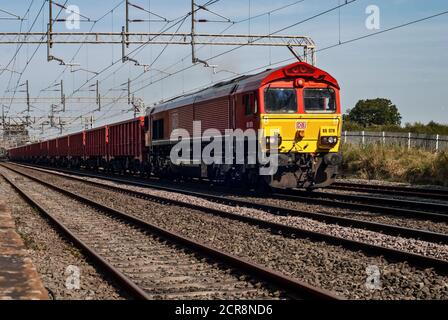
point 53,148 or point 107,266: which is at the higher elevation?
point 53,148

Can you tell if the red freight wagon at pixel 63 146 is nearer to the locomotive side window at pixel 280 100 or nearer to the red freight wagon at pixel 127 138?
the red freight wagon at pixel 127 138

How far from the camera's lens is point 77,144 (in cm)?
4575

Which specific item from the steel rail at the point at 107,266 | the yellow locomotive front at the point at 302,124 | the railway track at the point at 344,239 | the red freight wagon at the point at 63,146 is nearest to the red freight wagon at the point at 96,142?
the red freight wagon at the point at 63,146

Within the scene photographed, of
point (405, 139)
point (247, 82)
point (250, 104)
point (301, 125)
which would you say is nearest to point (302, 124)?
point (301, 125)

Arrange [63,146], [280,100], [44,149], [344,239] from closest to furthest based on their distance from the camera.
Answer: [344,239] → [280,100] → [63,146] → [44,149]

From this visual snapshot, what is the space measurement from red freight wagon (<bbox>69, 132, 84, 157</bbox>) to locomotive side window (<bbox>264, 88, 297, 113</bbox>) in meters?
30.1

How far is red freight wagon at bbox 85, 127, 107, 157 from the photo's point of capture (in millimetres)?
37844

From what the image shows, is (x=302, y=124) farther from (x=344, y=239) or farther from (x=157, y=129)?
(x=157, y=129)

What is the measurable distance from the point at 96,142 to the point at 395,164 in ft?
69.5

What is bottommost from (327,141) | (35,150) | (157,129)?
(327,141)

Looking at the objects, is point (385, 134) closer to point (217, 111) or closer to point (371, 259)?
point (217, 111)

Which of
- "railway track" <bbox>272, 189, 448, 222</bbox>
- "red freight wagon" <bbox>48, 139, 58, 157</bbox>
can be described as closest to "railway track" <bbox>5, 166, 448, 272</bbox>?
"railway track" <bbox>272, 189, 448, 222</bbox>

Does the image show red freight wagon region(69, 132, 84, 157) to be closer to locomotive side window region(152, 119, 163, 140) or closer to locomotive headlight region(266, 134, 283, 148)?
locomotive side window region(152, 119, 163, 140)
